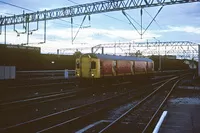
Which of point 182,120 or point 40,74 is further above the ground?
point 40,74

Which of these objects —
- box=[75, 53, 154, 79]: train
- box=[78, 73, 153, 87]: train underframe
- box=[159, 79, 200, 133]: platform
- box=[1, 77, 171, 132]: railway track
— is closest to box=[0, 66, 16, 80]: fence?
box=[75, 53, 154, 79]: train

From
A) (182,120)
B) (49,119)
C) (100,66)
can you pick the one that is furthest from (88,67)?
(182,120)

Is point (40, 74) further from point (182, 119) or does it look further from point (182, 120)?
point (182, 120)

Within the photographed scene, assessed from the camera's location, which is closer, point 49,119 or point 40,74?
point 49,119

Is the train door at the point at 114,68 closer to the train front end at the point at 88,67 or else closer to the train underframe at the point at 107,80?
the train underframe at the point at 107,80

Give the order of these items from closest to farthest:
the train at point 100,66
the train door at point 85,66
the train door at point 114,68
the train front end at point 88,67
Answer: the train front end at point 88,67
the train at point 100,66
the train door at point 85,66
the train door at point 114,68

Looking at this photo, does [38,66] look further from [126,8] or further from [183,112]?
[183,112]

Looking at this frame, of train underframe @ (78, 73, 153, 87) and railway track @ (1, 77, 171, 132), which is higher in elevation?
train underframe @ (78, 73, 153, 87)

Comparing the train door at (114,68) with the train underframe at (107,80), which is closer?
the train underframe at (107,80)

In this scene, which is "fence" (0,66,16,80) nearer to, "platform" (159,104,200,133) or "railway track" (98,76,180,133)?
A: "railway track" (98,76,180,133)

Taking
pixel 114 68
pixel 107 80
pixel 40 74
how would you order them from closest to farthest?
pixel 107 80, pixel 114 68, pixel 40 74

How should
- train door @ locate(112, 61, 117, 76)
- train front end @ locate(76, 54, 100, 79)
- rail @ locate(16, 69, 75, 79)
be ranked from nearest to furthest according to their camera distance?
train front end @ locate(76, 54, 100, 79) < train door @ locate(112, 61, 117, 76) < rail @ locate(16, 69, 75, 79)

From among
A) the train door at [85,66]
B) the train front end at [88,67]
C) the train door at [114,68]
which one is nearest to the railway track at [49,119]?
the train front end at [88,67]

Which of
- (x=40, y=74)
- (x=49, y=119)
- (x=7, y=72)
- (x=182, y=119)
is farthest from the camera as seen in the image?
(x=40, y=74)
